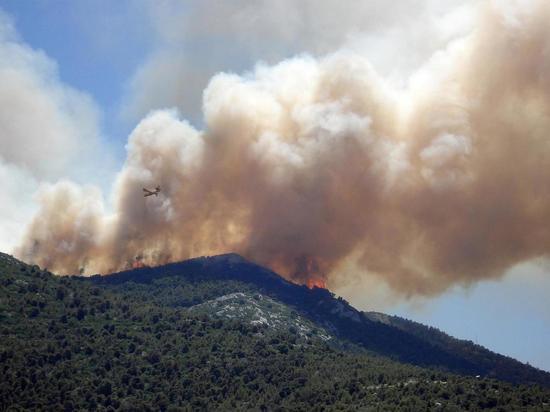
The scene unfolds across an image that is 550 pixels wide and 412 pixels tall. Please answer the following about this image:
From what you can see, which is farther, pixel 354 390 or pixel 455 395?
pixel 354 390

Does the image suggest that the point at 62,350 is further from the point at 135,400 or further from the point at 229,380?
the point at 229,380

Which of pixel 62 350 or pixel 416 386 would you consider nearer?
pixel 416 386

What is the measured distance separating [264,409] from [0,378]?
58342 millimetres

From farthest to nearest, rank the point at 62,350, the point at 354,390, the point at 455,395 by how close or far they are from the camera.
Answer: the point at 62,350 → the point at 354,390 → the point at 455,395

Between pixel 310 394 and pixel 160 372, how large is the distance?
39470 mm

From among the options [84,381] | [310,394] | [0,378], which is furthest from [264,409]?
[0,378]

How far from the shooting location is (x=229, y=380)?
652 feet

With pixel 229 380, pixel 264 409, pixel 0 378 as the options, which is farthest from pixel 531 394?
pixel 0 378

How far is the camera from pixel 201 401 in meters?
186

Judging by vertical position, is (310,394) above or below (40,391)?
above

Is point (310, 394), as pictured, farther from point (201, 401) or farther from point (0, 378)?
point (0, 378)

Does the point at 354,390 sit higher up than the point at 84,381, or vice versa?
the point at 354,390

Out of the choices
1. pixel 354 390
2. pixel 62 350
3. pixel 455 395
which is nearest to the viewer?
pixel 455 395

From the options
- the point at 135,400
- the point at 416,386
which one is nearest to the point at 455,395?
the point at 416,386
